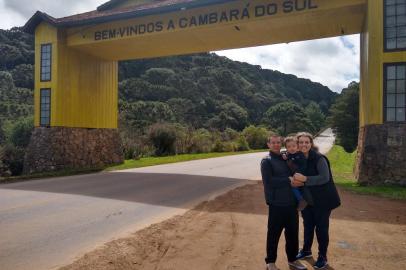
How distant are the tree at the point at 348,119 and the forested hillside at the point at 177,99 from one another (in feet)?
31.2

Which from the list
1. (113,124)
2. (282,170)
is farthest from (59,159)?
(282,170)

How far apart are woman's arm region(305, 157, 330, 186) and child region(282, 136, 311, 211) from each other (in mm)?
139

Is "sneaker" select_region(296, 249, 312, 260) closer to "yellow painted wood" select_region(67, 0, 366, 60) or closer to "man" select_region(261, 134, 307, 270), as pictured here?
"man" select_region(261, 134, 307, 270)

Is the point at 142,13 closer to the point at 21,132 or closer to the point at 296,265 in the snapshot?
the point at 296,265

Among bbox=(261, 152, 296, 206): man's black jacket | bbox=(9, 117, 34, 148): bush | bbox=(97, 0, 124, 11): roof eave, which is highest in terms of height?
bbox=(97, 0, 124, 11): roof eave

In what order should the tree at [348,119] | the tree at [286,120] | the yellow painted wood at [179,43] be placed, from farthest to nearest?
the tree at [286,120], the tree at [348,119], the yellow painted wood at [179,43]

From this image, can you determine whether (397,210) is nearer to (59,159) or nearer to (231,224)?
(231,224)

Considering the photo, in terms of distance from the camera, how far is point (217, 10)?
53.6ft

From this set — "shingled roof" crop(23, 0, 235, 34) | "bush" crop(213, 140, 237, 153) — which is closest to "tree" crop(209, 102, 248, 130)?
"bush" crop(213, 140, 237, 153)

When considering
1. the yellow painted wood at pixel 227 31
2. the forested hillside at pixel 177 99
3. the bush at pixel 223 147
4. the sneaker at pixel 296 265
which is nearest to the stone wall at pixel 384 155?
the yellow painted wood at pixel 227 31

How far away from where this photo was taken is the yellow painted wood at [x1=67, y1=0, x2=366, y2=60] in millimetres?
15008

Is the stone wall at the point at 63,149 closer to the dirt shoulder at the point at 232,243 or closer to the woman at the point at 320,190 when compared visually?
the dirt shoulder at the point at 232,243

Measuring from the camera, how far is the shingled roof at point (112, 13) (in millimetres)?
16514

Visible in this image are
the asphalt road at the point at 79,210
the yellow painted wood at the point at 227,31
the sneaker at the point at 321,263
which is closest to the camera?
the sneaker at the point at 321,263
